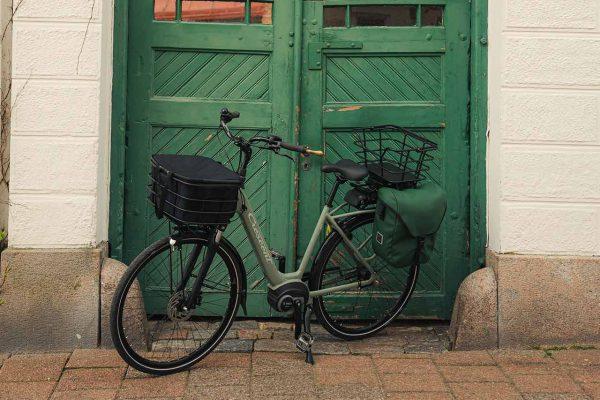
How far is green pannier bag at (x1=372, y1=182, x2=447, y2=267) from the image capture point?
191 inches

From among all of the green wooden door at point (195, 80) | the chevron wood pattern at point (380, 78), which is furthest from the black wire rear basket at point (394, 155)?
the green wooden door at point (195, 80)

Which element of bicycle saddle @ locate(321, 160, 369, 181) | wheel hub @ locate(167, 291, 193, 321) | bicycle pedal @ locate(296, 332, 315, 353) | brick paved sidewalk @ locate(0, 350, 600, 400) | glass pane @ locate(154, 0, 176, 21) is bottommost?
brick paved sidewalk @ locate(0, 350, 600, 400)

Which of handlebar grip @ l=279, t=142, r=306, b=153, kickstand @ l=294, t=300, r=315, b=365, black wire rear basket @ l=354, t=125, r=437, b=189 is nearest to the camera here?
handlebar grip @ l=279, t=142, r=306, b=153

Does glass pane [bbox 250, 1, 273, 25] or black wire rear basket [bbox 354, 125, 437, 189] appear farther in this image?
glass pane [bbox 250, 1, 273, 25]

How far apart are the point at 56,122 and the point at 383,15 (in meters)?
2.17

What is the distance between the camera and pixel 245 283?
15.7 ft

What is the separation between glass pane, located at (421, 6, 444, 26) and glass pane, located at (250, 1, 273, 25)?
0.99m

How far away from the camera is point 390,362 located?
4.81 metres

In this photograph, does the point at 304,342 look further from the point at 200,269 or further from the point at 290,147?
the point at 290,147

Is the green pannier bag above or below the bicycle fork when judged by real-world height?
above

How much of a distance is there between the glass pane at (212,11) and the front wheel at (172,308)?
5.01ft

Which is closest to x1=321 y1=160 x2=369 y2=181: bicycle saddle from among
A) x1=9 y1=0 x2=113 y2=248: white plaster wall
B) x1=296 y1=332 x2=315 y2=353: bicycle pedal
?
x1=296 y1=332 x2=315 y2=353: bicycle pedal

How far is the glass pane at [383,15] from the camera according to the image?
5.46 metres

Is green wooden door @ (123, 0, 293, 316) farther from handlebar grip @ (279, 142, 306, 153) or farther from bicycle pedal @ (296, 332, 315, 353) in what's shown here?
bicycle pedal @ (296, 332, 315, 353)
